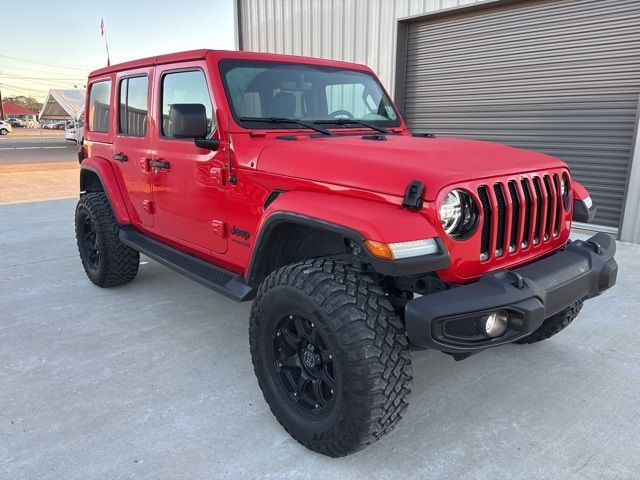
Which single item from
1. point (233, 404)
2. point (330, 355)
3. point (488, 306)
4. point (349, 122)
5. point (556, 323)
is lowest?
point (233, 404)

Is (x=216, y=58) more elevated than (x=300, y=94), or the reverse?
(x=216, y=58)

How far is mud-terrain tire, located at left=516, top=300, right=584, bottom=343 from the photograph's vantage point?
2.95m

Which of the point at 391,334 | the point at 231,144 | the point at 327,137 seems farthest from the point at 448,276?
the point at 231,144

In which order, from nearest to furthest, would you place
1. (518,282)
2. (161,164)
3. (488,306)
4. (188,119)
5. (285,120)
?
(488,306)
(518,282)
(188,119)
(285,120)
(161,164)

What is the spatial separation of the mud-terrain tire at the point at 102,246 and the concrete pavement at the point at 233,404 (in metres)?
0.28

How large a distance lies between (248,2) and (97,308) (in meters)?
8.53

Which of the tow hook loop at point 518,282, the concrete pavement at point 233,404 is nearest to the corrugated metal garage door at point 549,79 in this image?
the concrete pavement at point 233,404

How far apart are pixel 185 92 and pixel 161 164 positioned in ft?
1.70

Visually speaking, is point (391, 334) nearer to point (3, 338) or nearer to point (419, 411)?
point (419, 411)

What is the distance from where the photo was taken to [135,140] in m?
3.75

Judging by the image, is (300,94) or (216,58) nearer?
(216,58)

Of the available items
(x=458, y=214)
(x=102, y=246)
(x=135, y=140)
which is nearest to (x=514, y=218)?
(x=458, y=214)

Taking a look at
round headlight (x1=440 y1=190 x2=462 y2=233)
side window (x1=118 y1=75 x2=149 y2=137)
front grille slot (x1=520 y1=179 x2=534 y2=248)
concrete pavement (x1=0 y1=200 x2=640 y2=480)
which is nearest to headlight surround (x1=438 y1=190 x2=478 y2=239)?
round headlight (x1=440 y1=190 x2=462 y2=233)

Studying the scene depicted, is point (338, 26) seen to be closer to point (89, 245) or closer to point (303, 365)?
point (89, 245)
